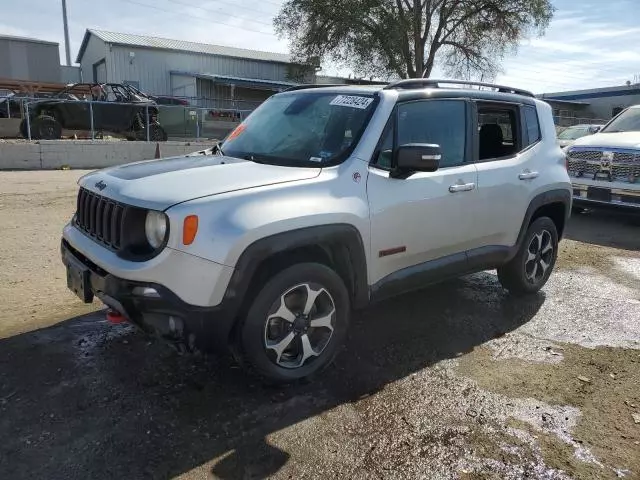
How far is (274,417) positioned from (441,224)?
182cm

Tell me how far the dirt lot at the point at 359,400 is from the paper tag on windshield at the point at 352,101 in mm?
1750

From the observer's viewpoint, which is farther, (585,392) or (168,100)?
(168,100)

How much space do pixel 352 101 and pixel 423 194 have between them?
0.83 metres

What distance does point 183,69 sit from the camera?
3669 cm

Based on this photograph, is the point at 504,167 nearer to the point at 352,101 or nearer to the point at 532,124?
the point at 532,124

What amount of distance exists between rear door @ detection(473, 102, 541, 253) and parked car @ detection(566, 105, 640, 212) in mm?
4046

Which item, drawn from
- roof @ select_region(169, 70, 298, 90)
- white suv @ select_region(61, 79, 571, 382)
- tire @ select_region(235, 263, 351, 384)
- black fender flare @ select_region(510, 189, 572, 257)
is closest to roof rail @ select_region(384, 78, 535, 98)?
white suv @ select_region(61, 79, 571, 382)

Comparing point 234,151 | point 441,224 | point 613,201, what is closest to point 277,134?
point 234,151

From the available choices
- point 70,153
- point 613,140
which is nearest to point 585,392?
point 613,140

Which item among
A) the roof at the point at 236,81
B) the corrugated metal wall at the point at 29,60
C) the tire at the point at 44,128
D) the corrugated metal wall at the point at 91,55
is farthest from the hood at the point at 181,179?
the corrugated metal wall at the point at 29,60

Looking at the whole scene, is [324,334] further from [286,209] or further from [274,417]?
[286,209]

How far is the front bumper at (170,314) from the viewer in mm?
2777

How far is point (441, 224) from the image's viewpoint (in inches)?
153

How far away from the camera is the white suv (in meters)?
2.82
